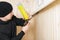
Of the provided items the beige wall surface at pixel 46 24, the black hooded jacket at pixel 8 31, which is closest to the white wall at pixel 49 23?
the beige wall surface at pixel 46 24

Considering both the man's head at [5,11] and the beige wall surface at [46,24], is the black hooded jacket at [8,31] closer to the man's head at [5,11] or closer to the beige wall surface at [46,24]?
the man's head at [5,11]

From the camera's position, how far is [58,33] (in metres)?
0.80

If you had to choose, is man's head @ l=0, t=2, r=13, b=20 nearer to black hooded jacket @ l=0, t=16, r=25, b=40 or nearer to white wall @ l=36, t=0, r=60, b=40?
black hooded jacket @ l=0, t=16, r=25, b=40

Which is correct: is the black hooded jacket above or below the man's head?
below

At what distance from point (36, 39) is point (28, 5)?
29cm

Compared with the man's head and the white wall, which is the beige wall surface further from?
the man's head

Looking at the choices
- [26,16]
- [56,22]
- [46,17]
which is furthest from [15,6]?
[56,22]

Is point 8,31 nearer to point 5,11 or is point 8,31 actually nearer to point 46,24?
point 5,11

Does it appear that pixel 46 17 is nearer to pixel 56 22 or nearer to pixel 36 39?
pixel 56 22

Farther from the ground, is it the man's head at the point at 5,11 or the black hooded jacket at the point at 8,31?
the man's head at the point at 5,11

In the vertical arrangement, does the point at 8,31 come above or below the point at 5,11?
below

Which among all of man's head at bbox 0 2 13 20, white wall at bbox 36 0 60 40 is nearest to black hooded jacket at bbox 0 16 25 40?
man's head at bbox 0 2 13 20

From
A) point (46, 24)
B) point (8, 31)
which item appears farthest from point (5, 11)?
point (46, 24)

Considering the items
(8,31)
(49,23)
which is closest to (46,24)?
(49,23)
